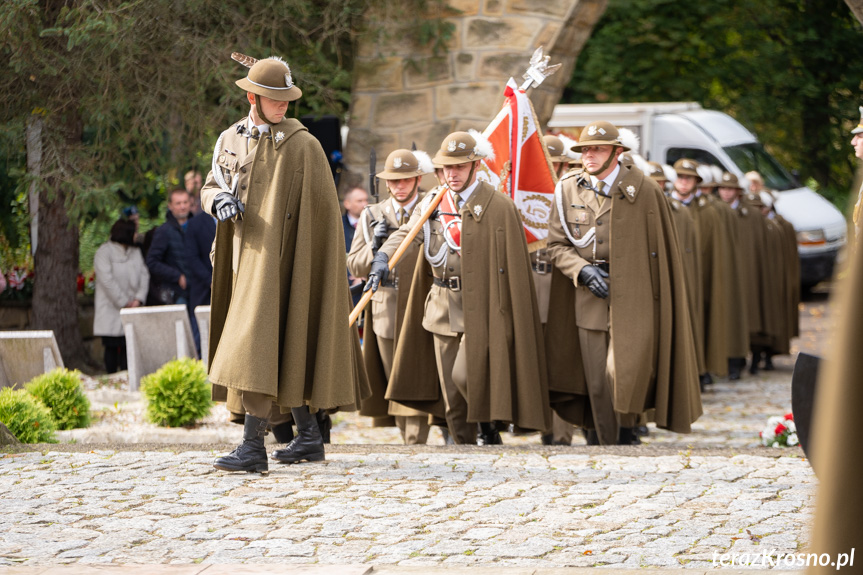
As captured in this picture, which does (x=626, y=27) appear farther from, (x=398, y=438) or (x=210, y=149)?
(x=398, y=438)

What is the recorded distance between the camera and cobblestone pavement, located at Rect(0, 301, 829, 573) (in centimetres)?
413

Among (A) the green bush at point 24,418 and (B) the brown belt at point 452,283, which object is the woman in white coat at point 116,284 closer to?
(A) the green bush at point 24,418

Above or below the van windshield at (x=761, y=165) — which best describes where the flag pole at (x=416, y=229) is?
below

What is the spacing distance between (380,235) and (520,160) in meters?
1.32

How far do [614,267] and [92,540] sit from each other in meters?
4.01

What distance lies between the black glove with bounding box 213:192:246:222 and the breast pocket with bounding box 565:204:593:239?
105 inches

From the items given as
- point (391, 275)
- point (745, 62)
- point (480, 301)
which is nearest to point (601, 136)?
point (480, 301)

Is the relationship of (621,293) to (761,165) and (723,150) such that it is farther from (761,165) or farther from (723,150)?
(761,165)

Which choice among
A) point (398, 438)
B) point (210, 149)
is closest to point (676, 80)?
point (210, 149)

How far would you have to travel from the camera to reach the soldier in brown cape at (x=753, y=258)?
1320 centimetres

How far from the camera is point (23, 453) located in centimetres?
619

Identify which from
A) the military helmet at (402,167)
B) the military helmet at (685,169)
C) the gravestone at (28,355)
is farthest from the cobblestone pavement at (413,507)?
the military helmet at (685,169)

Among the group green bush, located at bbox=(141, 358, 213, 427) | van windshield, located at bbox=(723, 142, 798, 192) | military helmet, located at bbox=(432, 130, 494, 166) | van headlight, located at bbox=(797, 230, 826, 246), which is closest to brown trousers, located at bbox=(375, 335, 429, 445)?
green bush, located at bbox=(141, 358, 213, 427)

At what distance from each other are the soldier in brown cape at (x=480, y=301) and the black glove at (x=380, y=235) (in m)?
0.43
